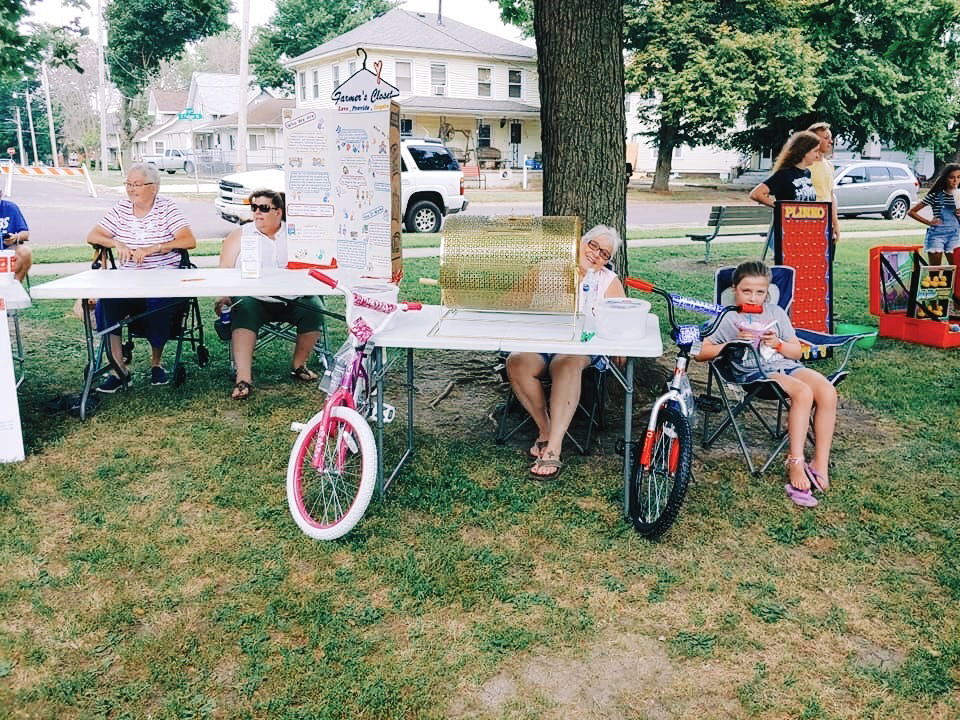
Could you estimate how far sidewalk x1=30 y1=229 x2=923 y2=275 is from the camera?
381 inches

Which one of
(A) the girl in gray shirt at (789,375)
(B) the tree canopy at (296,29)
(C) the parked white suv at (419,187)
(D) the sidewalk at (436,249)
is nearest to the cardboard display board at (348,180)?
(A) the girl in gray shirt at (789,375)

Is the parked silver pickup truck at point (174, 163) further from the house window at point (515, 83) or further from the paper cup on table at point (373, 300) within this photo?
the paper cup on table at point (373, 300)

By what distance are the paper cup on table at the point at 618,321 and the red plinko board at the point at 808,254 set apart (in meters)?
2.63

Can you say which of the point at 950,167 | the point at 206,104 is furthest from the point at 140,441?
the point at 206,104

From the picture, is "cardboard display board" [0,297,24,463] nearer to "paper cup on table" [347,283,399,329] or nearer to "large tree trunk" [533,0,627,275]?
"paper cup on table" [347,283,399,329]

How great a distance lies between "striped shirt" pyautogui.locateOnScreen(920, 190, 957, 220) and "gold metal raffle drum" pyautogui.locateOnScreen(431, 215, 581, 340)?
5.11 meters

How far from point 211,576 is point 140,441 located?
160 cm

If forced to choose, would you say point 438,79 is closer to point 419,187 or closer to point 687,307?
point 419,187

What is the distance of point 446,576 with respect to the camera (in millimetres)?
3104

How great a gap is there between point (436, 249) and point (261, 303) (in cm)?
719

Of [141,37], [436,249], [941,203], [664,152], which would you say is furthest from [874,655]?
[141,37]

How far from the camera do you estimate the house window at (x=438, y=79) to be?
36.2m

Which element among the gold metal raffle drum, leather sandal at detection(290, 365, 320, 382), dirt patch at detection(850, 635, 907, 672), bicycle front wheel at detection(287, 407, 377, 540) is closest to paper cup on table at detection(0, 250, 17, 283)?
leather sandal at detection(290, 365, 320, 382)

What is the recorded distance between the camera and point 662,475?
3.48 m
